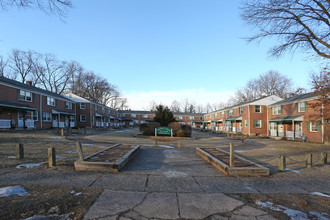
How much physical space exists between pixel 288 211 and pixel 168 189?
2.64 meters

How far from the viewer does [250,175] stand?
584cm

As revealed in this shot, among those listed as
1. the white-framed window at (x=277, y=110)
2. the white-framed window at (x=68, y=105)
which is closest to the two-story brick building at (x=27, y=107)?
the white-framed window at (x=68, y=105)

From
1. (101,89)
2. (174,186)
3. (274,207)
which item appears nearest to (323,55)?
(274,207)

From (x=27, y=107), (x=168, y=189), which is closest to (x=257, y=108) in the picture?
(x=168, y=189)

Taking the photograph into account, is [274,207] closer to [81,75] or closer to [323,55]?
[323,55]

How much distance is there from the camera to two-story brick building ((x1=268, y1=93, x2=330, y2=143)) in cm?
1856

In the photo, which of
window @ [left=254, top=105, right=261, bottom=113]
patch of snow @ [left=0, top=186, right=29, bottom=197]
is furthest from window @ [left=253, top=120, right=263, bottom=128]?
patch of snow @ [left=0, top=186, right=29, bottom=197]

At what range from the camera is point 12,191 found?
379 centimetres

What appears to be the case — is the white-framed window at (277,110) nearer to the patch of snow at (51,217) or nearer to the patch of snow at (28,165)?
the patch of snow at (28,165)

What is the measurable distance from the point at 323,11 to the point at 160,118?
18168 mm

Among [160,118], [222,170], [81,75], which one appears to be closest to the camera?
[222,170]

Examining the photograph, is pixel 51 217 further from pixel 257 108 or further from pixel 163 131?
pixel 257 108

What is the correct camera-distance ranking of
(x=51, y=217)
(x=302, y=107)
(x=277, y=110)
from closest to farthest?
1. (x=51, y=217)
2. (x=302, y=107)
3. (x=277, y=110)

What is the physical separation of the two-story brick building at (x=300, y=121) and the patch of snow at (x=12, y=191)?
21237mm
